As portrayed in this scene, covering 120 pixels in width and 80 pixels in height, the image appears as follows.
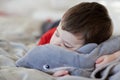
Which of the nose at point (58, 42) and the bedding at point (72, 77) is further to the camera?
the nose at point (58, 42)

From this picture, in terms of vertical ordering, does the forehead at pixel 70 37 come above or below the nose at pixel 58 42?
above

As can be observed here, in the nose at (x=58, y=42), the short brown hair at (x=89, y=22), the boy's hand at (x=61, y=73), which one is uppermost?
the short brown hair at (x=89, y=22)

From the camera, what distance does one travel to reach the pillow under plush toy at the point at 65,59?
77cm

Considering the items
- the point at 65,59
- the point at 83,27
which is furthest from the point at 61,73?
the point at 83,27

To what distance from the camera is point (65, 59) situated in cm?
78

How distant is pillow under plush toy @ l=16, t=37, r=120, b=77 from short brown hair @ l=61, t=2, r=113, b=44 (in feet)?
0.11

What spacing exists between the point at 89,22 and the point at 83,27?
A: 2 cm

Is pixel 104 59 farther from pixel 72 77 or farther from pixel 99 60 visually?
pixel 72 77

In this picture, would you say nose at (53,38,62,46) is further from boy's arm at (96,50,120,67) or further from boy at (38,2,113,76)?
boy's arm at (96,50,120,67)

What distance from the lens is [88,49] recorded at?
2.63 feet

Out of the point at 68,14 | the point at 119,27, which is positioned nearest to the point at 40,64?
the point at 68,14

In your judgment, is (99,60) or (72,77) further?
(99,60)

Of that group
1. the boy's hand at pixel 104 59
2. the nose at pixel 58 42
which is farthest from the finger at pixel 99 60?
the nose at pixel 58 42

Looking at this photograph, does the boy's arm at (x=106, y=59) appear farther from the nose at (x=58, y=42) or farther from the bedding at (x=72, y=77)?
the nose at (x=58, y=42)
